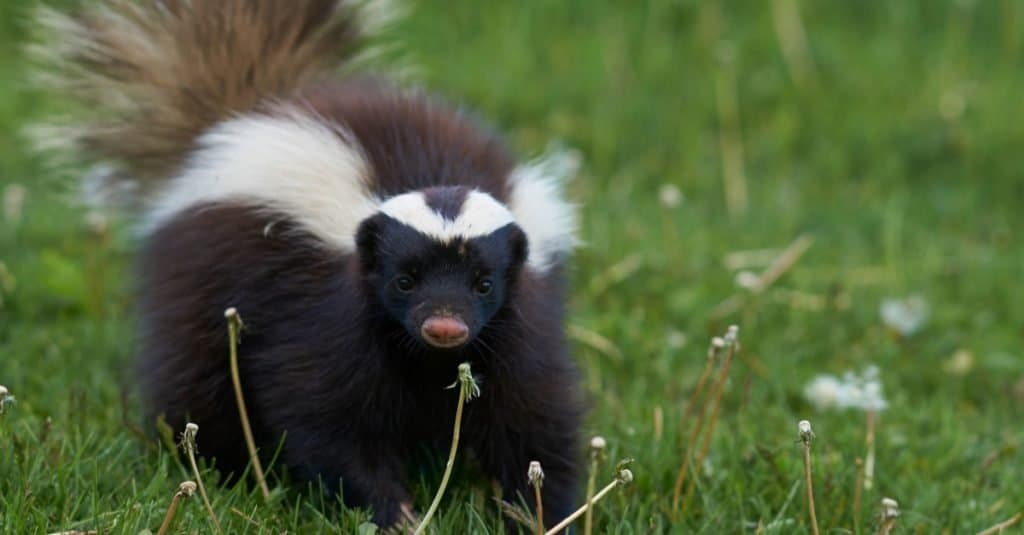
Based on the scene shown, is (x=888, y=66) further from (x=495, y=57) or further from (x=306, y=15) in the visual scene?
(x=306, y=15)

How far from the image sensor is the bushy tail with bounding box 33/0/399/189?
546cm

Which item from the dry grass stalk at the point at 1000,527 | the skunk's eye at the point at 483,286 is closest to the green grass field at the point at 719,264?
the dry grass stalk at the point at 1000,527

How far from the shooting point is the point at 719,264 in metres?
7.42

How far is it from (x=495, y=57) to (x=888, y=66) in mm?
2400

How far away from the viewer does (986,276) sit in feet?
24.8

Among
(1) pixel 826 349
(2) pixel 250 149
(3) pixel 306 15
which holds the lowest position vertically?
(1) pixel 826 349

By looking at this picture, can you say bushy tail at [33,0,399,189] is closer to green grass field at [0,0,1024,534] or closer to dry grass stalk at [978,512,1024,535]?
green grass field at [0,0,1024,534]

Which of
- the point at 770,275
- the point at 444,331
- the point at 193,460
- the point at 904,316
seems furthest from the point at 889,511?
the point at 770,275

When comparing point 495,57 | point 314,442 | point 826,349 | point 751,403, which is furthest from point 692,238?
point 314,442

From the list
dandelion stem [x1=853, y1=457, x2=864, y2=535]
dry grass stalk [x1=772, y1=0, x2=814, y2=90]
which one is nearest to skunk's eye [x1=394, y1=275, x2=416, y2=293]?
dandelion stem [x1=853, y1=457, x2=864, y2=535]

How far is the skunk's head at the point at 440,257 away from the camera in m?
4.07

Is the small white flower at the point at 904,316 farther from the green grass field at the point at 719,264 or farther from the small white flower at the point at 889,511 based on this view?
the small white flower at the point at 889,511

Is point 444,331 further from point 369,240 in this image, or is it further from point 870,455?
point 870,455

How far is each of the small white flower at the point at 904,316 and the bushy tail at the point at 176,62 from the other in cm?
263
